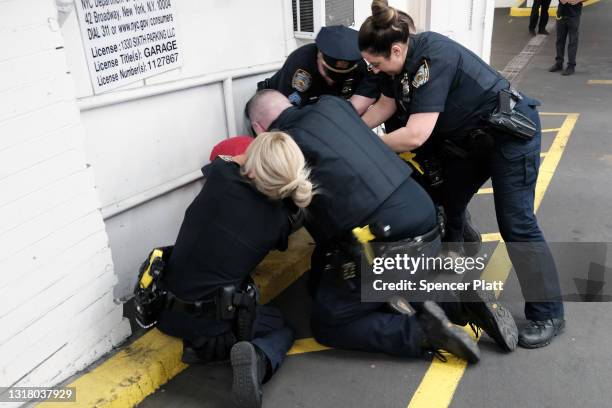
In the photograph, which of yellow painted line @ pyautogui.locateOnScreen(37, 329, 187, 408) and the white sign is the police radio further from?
the white sign

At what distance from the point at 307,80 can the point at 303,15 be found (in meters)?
0.77

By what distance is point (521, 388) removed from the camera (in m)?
2.58

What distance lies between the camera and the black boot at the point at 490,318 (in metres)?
2.75

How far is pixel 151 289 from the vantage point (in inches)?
→ 104

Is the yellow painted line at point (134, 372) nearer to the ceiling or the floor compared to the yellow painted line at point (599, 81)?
nearer to the ceiling

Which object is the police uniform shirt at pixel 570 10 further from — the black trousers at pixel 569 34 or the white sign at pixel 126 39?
the white sign at pixel 126 39

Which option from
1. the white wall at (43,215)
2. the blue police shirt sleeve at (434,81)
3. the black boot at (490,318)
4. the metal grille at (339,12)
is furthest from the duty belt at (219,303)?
the metal grille at (339,12)

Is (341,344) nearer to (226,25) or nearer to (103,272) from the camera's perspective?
(103,272)

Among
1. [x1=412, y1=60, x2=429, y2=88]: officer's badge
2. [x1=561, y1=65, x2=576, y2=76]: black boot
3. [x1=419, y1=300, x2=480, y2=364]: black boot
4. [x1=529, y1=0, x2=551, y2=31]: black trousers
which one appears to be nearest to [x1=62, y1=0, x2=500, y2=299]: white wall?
[x1=412, y1=60, x2=429, y2=88]: officer's badge

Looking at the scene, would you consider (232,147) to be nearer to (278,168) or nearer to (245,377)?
(278,168)

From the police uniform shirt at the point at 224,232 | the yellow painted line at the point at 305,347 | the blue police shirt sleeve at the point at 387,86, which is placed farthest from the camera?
the blue police shirt sleeve at the point at 387,86

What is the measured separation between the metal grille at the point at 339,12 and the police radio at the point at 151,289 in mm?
2536

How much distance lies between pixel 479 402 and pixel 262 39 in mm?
2813

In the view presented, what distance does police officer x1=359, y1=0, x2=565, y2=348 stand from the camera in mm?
2752
